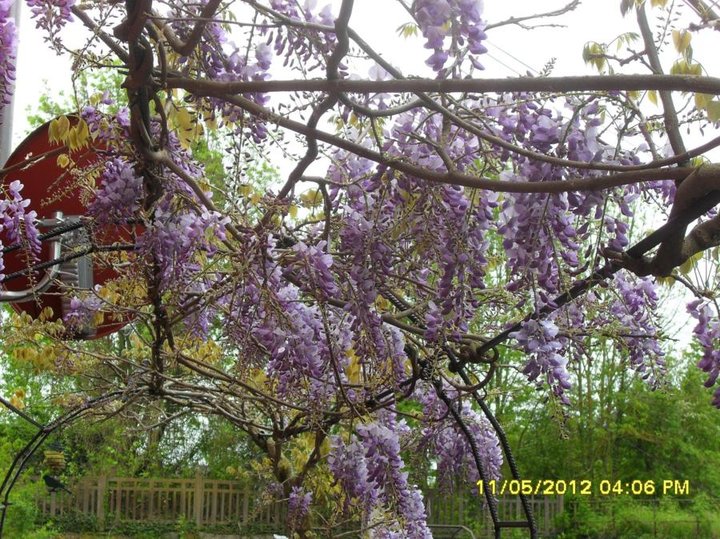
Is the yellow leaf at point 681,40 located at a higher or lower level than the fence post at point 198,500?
higher

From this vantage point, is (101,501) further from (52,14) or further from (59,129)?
(52,14)

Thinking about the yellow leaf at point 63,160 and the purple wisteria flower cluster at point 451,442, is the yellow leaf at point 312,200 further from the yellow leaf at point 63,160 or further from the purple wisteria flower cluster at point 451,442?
the purple wisteria flower cluster at point 451,442

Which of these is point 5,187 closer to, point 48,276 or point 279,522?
point 48,276

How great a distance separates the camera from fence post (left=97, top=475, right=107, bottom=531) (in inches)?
463

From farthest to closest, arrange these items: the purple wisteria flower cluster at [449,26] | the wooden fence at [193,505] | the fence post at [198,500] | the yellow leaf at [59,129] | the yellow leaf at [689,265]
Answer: the fence post at [198,500] → the wooden fence at [193,505] → the yellow leaf at [59,129] → the yellow leaf at [689,265] → the purple wisteria flower cluster at [449,26]

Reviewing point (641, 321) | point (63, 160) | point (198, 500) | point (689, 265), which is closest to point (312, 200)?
point (63, 160)

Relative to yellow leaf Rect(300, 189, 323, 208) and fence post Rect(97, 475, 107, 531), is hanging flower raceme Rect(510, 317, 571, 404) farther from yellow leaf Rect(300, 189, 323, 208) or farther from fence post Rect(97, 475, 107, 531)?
fence post Rect(97, 475, 107, 531)

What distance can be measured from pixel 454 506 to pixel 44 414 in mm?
6621

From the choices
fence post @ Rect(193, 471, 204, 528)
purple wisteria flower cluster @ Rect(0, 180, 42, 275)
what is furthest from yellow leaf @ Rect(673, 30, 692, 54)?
fence post @ Rect(193, 471, 204, 528)

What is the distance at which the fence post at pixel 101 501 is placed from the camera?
1176 centimetres

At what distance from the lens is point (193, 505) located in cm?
1185

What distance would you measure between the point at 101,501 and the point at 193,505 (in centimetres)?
125

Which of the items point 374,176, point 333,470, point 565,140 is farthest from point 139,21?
point 333,470
